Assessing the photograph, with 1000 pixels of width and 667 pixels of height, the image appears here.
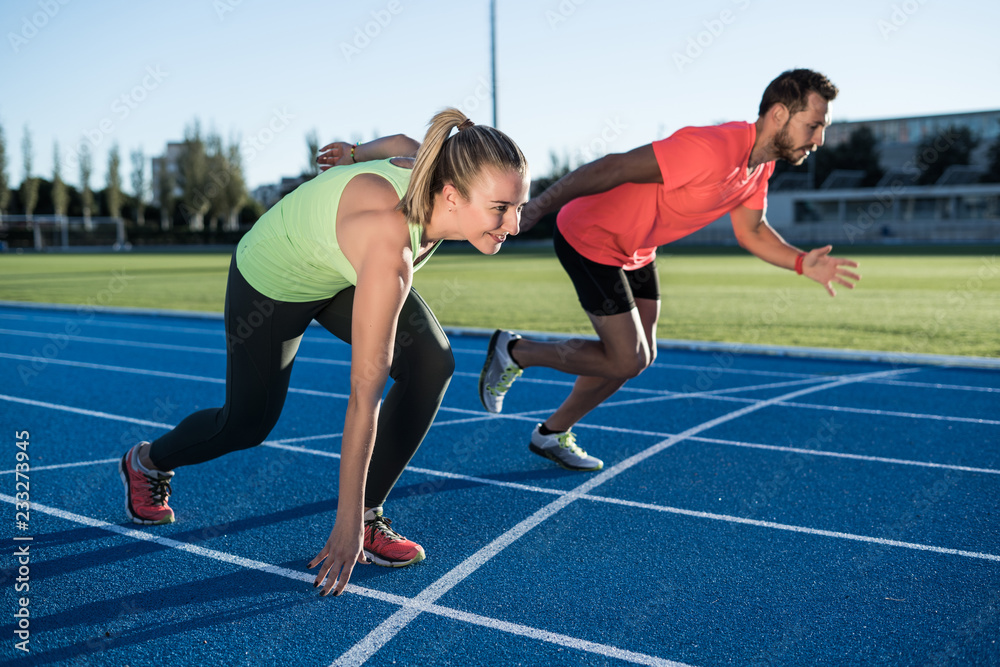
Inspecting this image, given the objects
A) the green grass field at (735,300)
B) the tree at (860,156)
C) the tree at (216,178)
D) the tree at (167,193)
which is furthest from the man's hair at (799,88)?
the tree at (167,193)

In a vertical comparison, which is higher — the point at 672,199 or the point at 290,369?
the point at 672,199

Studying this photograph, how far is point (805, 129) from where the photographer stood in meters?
3.84

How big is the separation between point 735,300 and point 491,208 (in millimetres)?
13444

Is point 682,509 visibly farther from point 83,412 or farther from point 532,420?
point 83,412

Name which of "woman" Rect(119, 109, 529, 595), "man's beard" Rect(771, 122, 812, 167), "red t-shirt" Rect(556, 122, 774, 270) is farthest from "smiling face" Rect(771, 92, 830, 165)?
"woman" Rect(119, 109, 529, 595)

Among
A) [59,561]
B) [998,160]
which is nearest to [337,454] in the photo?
[59,561]

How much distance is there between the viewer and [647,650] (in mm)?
2602

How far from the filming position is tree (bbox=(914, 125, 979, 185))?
187 ft

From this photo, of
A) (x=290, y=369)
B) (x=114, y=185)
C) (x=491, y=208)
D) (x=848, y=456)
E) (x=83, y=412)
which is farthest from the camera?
(x=114, y=185)

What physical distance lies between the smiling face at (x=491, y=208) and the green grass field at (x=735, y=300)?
769cm

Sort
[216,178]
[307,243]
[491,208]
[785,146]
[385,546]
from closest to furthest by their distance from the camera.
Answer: [491,208] < [307,243] < [385,546] < [785,146] < [216,178]

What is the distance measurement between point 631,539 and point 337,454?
2.12 m

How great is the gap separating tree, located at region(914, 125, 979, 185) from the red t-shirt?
6082 cm

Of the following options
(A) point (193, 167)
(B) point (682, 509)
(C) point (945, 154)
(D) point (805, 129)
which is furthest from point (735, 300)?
(A) point (193, 167)
